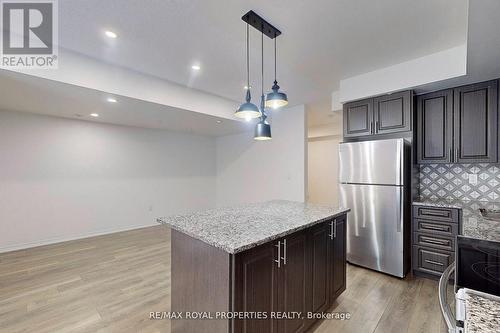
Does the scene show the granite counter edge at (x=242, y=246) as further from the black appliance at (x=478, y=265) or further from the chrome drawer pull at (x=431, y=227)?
the chrome drawer pull at (x=431, y=227)

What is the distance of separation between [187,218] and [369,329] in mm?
1847

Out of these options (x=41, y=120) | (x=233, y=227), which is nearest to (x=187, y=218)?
(x=233, y=227)

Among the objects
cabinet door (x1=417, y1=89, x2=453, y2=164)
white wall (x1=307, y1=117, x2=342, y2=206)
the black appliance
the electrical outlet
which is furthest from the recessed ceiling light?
white wall (x1=307, y1=117, x2=342, y2=206)

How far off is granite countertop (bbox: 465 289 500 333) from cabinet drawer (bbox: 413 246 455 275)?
108 inches

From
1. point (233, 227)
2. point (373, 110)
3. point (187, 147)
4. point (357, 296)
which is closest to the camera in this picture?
point (233, 227)

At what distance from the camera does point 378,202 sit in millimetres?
2994

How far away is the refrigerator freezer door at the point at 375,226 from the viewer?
285 cm

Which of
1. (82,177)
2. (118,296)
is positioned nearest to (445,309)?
(118,296)

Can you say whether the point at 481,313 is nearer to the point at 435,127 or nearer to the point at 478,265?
the point at 478,265

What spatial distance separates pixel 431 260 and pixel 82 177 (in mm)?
5995

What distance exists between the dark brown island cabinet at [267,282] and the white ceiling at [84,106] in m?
2.48

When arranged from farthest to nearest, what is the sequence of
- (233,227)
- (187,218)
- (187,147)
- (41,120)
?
1. (187,147)
2. (41,120)
3. (187,218)
4. (233,227)

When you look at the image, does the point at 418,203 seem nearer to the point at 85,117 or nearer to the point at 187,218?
the point at 187,218

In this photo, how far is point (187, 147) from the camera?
20.9 feet
